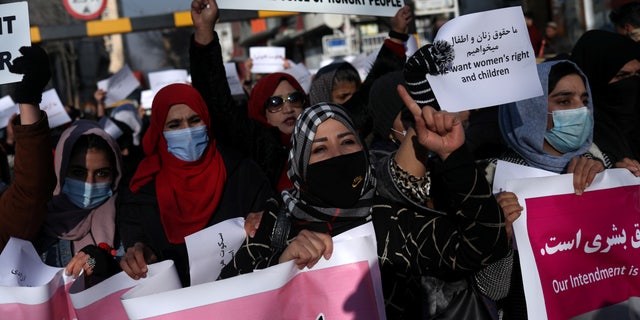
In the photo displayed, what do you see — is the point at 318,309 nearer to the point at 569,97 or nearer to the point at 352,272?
the point at 352,272

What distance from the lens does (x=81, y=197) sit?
11.7 ft

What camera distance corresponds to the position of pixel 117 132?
646cm

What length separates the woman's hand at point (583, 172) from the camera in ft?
8.95

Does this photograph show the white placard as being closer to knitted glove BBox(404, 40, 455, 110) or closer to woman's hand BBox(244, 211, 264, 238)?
woman's hand BBox(244, 211, 264, 238)

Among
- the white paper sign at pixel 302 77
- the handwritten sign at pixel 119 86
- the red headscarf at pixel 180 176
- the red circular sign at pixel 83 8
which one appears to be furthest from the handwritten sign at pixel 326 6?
the red circular sign at pixel 83 8

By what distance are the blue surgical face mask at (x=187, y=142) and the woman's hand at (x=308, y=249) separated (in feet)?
4.70

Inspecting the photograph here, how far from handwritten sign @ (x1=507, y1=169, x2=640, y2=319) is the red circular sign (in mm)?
8905

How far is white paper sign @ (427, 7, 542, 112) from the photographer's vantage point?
272 centimetres

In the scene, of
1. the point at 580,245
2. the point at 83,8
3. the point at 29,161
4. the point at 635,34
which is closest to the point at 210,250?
the point at 29,161

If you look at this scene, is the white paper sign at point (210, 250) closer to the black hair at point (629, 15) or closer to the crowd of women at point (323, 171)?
the crowd of women at point (323, 171)

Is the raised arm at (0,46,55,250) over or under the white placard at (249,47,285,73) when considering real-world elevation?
under

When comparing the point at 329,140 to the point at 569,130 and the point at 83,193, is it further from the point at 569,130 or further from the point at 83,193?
the point at 83,193

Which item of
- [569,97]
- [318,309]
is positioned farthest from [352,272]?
[569,97]

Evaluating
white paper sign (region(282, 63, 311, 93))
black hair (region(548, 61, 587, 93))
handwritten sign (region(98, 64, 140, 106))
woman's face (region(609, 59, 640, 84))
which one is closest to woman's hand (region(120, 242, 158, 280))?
black hair (region(548, 61, 587, 93))
